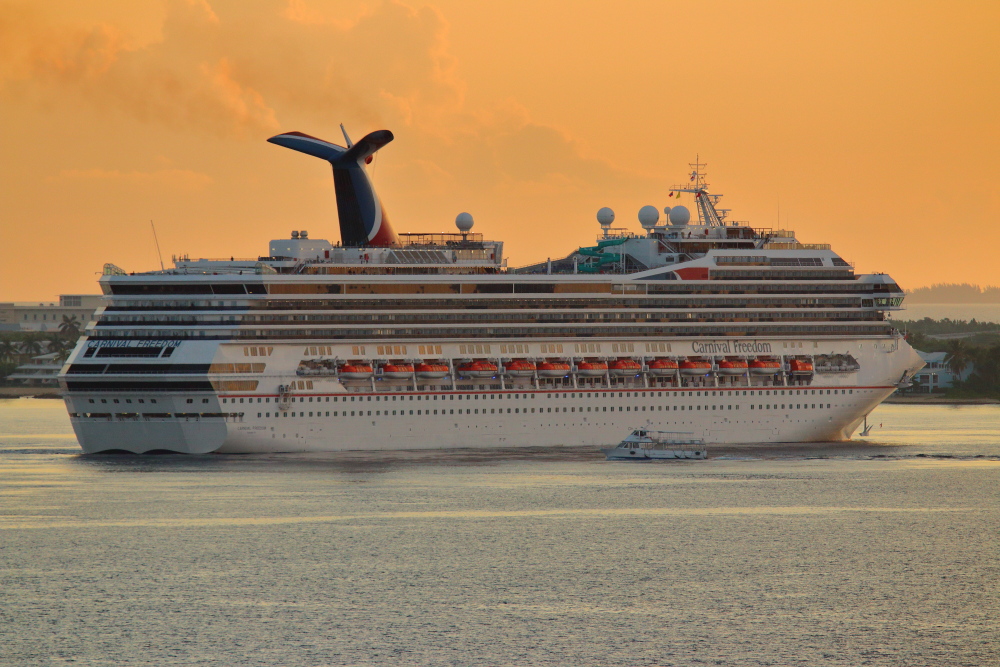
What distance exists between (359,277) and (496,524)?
22952 mm

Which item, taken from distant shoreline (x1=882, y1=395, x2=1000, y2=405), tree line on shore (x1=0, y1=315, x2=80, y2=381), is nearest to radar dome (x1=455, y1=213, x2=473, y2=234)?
distant shoreline (x1=882, y1=395, x2=1000, y2=405)

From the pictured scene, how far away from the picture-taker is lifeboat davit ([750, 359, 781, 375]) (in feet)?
249

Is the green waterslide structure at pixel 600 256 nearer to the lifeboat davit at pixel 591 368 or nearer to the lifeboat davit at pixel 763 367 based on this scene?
the lifeboat davit at pixel 591 368

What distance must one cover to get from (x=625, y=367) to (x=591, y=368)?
77.2 inches

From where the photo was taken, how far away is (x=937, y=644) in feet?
125

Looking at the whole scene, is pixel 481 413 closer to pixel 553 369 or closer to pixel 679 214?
pixel 553 369

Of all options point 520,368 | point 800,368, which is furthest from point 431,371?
point 800,368

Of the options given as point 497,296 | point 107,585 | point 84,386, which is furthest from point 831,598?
Result: point 84,386

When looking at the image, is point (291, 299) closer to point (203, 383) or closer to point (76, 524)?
point (203, 383)

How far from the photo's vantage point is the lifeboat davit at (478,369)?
71.5 m

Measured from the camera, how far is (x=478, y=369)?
2815 inches

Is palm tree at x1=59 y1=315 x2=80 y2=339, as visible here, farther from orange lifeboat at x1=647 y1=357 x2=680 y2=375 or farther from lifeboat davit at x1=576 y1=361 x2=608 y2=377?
orange lifeboat at x1=647 y1=357 x2=680 y2=375

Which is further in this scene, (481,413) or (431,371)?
(481,413)

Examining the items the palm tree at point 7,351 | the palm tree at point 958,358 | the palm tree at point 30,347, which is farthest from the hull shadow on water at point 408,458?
the palm tree at point 7,351
